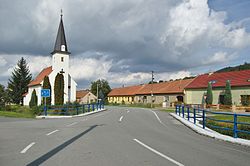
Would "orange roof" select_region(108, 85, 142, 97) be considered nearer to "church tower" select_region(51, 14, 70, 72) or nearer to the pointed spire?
"church tower" select_region(51, 14, 70, 72)

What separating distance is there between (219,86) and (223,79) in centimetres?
329

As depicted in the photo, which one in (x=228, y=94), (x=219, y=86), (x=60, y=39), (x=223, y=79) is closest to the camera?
(x=228, y=94)

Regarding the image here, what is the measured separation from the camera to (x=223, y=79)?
5653cm

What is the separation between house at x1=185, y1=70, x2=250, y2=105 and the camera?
49.3 meters

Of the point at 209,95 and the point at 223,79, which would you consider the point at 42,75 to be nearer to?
the point at 209,95

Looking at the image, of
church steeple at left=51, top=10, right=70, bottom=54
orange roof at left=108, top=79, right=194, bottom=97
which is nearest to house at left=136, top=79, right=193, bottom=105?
orange roof at left=108, top=79, right=194, bottom=97

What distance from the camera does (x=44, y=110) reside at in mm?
30000

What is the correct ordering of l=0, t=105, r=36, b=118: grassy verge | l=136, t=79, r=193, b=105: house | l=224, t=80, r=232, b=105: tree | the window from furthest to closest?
1. l=136, t=79, r=193, b=105: house
2. l=224, t=80, r=232, b=105: tree
3. the window
4. l=0, t=105, r=36, b=118: grassy verge

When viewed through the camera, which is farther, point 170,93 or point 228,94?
point 170,93

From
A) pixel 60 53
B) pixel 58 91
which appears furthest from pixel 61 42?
pixel 58 91

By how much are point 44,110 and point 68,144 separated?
67.2 feet

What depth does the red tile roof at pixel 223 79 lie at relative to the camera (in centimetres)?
5077

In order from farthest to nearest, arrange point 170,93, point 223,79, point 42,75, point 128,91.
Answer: point 128,91 → point 42,75 → point 170,93 → point 223,79

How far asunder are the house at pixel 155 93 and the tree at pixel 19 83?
105 feet
